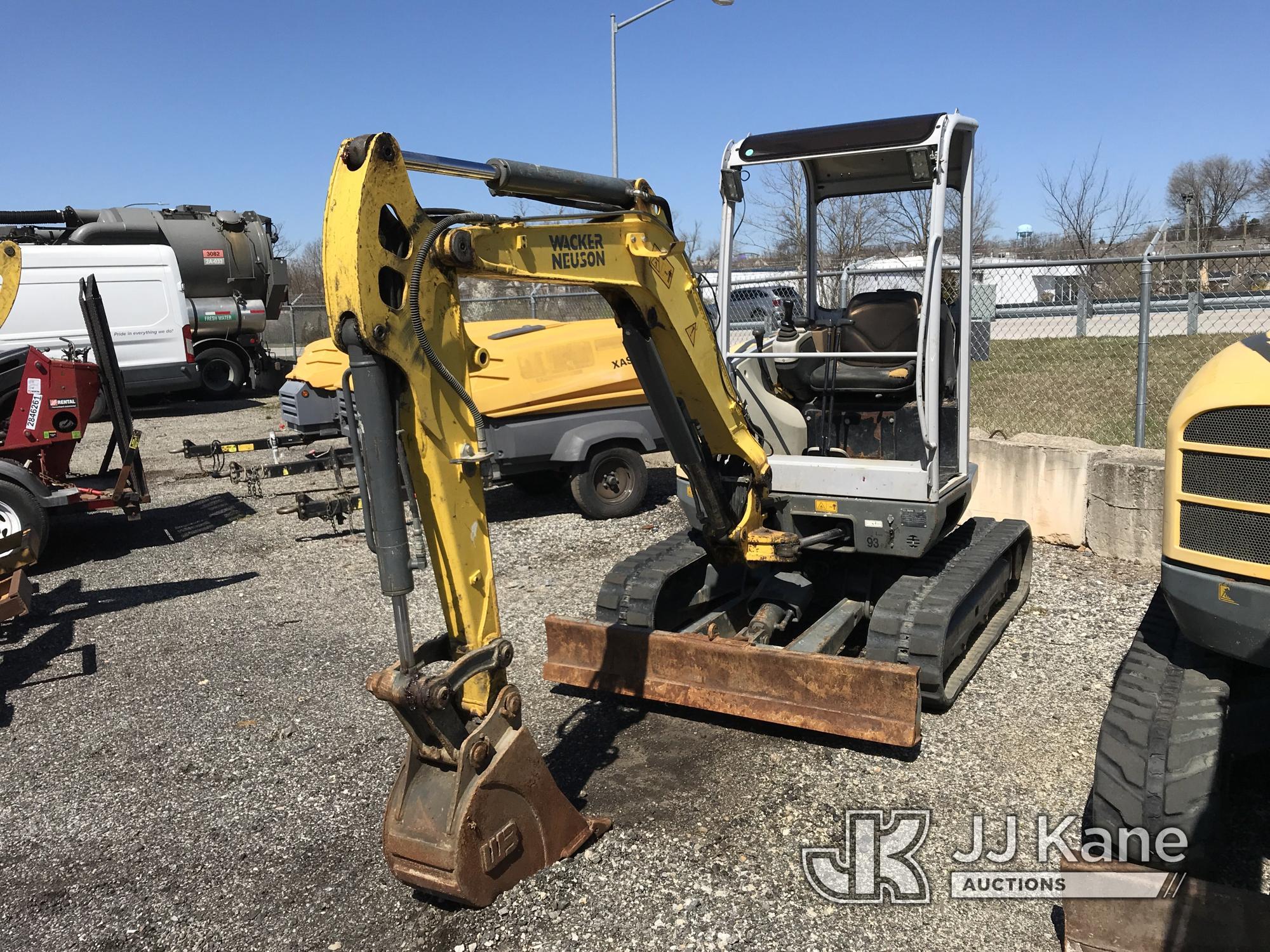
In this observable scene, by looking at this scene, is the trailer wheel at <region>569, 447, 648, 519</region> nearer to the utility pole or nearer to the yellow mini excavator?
the yellow mini excavator

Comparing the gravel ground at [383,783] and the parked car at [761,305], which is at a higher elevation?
the parked car at [761,305]

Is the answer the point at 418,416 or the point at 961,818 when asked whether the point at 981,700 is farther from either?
the point at 418,416

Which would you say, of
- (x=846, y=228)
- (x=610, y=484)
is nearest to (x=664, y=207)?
(x=846, y=228)

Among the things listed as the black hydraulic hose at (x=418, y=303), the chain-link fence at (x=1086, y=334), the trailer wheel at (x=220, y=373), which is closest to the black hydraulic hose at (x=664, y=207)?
the black hydraulic hose at (x=418, y=303)

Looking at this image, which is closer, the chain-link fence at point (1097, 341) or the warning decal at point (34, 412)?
the warning decal at point (34, 412)

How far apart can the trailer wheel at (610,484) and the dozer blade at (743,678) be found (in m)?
3.88

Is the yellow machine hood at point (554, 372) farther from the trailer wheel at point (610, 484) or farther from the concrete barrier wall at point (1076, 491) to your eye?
the concrete barrier wall at point (1076, 491)

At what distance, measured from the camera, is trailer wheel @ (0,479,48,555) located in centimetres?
778

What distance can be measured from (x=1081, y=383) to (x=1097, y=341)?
0.75 meters

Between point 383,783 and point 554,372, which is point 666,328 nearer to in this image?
point 383,783

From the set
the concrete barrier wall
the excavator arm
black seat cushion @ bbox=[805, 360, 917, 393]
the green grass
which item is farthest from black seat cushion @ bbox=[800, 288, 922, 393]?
the green grass

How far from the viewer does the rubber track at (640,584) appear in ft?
17.1

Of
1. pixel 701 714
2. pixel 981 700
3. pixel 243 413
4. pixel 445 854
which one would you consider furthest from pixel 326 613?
pixel 243 413

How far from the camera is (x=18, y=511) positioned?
783 cm
